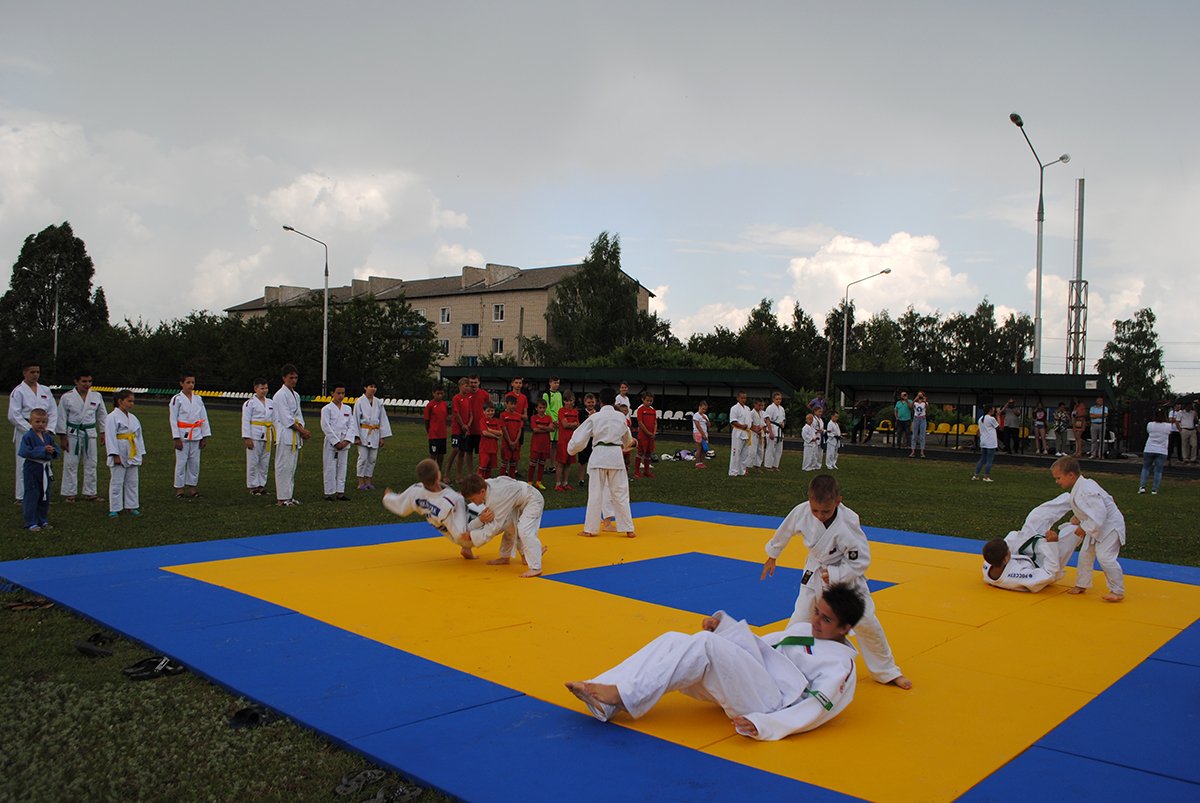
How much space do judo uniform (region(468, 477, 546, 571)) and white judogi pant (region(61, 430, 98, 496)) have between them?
22.2ft

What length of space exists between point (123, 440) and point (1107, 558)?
10148 mm

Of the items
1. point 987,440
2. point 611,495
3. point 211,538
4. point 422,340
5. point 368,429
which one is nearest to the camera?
point 211,538

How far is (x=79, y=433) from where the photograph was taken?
446 inches

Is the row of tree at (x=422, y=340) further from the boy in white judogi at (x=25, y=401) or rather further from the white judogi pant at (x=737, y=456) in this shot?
the boy in white judogi at (x=25, y=401)

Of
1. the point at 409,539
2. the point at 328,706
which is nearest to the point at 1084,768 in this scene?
the point at 328,706

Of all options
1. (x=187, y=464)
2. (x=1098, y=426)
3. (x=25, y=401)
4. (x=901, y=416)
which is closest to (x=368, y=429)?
(x=187, y=464)

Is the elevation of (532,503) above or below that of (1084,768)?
above

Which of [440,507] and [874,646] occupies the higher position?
[440,507]

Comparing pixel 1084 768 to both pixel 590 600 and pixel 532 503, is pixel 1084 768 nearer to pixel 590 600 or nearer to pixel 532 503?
pixel 590 600

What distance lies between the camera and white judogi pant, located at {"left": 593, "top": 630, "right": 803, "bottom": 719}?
3.95m

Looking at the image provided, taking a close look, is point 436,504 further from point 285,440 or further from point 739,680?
point 285,440

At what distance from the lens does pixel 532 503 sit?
7.54 metres

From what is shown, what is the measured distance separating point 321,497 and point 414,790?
982 centimetres

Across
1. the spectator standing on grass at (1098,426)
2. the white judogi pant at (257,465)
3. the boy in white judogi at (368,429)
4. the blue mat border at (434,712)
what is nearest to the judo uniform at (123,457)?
the white judogi pant at (257,465)
